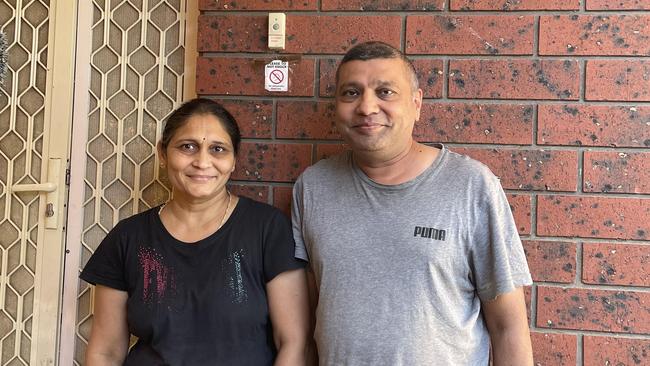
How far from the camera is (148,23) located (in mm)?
1908

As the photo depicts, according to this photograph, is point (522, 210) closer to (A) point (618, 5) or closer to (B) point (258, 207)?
(A) point (618, 5)

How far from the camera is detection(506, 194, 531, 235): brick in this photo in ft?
5.42

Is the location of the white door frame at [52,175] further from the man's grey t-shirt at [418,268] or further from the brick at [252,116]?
the man's grey t-shirt at [418,268]

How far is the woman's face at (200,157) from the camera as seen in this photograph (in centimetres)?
157

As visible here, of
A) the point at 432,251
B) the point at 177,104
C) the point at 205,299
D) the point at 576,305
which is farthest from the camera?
the point at 177,104

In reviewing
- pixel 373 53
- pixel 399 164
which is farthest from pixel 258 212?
pixel 373 53

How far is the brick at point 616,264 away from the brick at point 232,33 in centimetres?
123

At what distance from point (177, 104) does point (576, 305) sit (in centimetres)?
148

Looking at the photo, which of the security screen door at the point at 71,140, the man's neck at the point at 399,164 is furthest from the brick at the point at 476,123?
the security screen door at the point at 71,140

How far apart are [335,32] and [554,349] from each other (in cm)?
122

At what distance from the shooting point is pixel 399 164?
1521 millimetres

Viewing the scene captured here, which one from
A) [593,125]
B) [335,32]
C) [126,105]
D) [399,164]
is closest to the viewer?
[399,164]

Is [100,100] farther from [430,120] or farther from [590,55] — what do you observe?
[590,55]

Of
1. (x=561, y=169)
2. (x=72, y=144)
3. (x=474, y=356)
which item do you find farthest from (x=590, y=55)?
(x=72, y=144)
